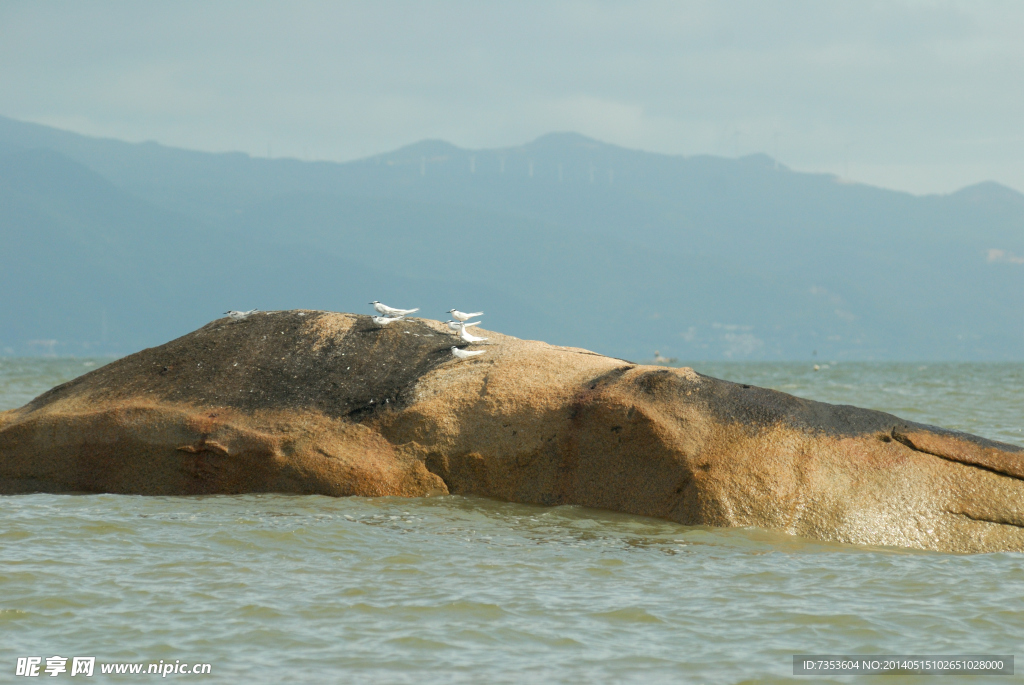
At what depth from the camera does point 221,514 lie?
8.80 metres

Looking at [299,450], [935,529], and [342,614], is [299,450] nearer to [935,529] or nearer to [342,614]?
[342,614]

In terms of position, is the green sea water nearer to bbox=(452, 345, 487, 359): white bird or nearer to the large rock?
the large rock

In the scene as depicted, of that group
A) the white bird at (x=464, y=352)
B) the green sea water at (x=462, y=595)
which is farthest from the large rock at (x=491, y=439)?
the green sea water at (x=462, y=595)

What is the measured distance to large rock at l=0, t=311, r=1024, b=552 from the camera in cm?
827

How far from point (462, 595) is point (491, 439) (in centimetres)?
285

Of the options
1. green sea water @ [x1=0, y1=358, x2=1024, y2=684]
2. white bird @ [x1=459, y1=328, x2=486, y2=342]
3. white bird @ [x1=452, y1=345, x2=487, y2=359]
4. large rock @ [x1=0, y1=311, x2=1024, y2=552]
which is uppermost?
white bird @ [x1=459, y1=328, x2=486, y2=342]

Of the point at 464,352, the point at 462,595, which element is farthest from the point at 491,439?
Answer: the point at 462,595

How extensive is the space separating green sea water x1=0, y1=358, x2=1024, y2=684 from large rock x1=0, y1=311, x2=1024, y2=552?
1.06ft

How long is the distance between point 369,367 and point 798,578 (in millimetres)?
4922

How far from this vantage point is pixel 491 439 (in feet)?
30.6

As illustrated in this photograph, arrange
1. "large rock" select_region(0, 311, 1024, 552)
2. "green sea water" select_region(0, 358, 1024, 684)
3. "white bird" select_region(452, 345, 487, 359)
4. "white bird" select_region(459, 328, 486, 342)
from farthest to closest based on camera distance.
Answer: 1. "white bird" select_region(459, 328, 486, 342)
2. "white bird" select_region(452, 345, 487, 359)
3. "large rock" select_region(0, 311, 1024, 552)
4. "green sea water" select_region(0, 358, 1024, 684)

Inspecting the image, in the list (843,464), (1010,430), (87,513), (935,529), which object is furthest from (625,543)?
(1010,430)

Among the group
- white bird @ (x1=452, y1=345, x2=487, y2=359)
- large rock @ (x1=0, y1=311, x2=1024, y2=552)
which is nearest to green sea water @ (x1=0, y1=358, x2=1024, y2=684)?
large rock @ (x1=0, y1=311, x2=1024, y2=552)

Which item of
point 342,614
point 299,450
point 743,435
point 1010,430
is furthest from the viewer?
point 1010,430
